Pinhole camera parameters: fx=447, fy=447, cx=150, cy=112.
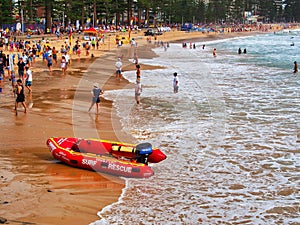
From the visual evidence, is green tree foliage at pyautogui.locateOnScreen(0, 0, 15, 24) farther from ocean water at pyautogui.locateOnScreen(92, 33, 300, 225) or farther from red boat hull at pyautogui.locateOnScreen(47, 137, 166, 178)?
red boat hull at pyautogui.locateOnScreen(47, 137, 166, 178)

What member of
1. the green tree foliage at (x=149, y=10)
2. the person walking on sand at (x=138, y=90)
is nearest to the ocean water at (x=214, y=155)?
the person walking on sand at (x=138, y=90)

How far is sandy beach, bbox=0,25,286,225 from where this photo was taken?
8.70m

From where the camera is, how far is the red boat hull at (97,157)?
10961 mm

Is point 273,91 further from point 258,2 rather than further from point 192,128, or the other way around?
point 258,2

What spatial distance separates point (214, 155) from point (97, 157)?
3.70 m

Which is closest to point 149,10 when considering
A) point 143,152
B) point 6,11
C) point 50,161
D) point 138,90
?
point 6,11

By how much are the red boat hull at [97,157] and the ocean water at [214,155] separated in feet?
0.92

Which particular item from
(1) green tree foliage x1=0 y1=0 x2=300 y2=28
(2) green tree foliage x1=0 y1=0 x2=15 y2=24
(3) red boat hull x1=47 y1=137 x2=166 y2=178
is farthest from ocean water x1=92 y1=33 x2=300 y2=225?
(1) green tree foliage x1=0 y1=0 x2=300 y2=28

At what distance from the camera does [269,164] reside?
40.4 feet

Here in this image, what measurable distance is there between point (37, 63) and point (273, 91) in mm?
18264

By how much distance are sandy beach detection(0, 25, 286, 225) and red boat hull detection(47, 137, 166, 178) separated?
20 cm

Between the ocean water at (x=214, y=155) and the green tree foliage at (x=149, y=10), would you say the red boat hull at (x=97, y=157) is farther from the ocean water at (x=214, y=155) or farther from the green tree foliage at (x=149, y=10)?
the green tree foliage at (x=149, y=10)

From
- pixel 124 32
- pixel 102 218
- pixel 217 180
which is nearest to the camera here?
pixel 102 218

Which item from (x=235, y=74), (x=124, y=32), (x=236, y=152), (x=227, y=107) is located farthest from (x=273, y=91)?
(x=124, y=32)
